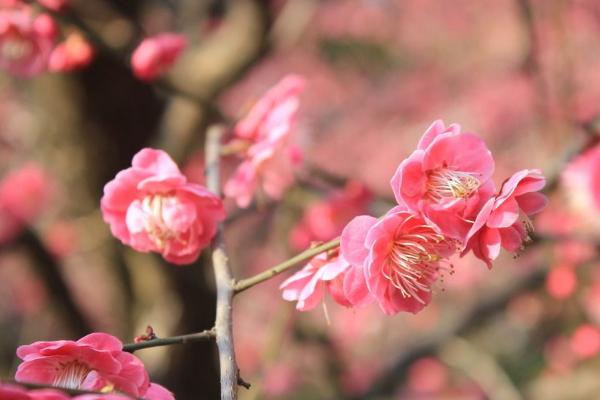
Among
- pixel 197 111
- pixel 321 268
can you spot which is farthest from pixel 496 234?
pixel 197 111

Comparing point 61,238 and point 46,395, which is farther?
point 61,238

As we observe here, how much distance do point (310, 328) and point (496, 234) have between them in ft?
6.66

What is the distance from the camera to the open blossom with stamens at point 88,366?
2.31 ft

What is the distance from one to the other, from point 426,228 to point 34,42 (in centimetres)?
97

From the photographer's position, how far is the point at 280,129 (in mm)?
1299

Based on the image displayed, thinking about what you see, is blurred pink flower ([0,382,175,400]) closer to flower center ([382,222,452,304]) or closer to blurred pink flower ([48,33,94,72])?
flower center ([382,222,452,304])

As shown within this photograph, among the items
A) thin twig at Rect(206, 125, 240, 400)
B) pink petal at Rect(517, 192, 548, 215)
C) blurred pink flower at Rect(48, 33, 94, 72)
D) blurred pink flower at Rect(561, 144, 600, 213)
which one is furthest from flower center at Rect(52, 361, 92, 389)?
blurred pink flower at Rect(561, 144, 600, 213)

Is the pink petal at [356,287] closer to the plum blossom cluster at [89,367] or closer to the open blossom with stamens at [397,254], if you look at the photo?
the open blossom with stamens at [397,254]

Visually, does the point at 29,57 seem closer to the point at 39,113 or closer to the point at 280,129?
the point at 280,129

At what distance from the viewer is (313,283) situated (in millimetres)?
854

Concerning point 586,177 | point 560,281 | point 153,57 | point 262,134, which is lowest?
point 560,281

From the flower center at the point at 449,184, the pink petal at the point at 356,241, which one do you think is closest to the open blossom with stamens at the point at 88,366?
the pink petal at the point at 356,241

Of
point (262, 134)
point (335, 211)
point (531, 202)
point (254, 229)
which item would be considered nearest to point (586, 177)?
point (335, 211)

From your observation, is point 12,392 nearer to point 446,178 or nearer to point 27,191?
point 446,178
